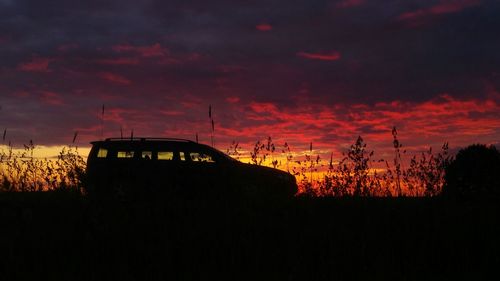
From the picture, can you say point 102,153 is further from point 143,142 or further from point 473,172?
point 473,172

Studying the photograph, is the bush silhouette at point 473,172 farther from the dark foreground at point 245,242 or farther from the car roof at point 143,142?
the car roof at point 143,142

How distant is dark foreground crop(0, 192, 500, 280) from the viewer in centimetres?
653

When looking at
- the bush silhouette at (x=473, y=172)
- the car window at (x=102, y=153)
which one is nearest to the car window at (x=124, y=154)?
the car window at (x=102, y=153)

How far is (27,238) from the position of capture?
7.62 meters

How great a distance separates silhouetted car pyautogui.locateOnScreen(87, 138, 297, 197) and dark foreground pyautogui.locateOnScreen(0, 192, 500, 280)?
9.97 feet

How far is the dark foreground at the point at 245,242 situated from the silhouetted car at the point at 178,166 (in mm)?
3038

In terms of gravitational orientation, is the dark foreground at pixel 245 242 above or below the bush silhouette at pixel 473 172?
below

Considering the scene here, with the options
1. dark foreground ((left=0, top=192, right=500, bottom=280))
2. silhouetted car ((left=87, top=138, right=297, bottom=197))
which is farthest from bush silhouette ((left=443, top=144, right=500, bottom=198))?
silhouetted car ((left=87, top=138, right=297, bottom=197))

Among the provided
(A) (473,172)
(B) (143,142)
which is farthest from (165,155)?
(A) (473,172)

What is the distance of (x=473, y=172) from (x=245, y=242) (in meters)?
6.38

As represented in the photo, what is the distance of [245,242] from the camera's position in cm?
720

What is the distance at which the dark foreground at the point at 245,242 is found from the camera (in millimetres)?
6529

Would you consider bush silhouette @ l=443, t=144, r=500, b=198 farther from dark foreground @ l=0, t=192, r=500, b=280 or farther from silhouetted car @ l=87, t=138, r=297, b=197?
silhouetted car @ l=87, t=138, r=297, b=197

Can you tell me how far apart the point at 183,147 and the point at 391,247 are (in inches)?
342
